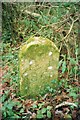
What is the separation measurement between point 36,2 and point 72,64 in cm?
52

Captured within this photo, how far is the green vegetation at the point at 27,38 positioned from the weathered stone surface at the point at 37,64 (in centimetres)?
4

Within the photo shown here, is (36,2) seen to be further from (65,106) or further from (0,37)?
(65,106)

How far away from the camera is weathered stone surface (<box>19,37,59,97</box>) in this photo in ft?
9.20

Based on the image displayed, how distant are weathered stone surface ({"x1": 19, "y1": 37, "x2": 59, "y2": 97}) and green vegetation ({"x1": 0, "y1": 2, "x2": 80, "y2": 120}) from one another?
0.04m

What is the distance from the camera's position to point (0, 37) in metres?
2.81

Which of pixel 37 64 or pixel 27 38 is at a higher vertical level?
pixel 27 38

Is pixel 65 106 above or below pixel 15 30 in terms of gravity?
below

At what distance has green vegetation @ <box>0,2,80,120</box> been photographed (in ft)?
9.25

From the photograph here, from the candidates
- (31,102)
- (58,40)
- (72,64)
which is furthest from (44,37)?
(31,102)

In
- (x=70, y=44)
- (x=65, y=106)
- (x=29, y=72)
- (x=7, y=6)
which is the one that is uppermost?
(x=7, y=6)

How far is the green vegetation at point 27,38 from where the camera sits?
2.82m

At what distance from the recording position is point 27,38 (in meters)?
2.82

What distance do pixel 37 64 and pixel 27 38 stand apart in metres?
0.20

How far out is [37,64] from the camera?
2.84 metres
